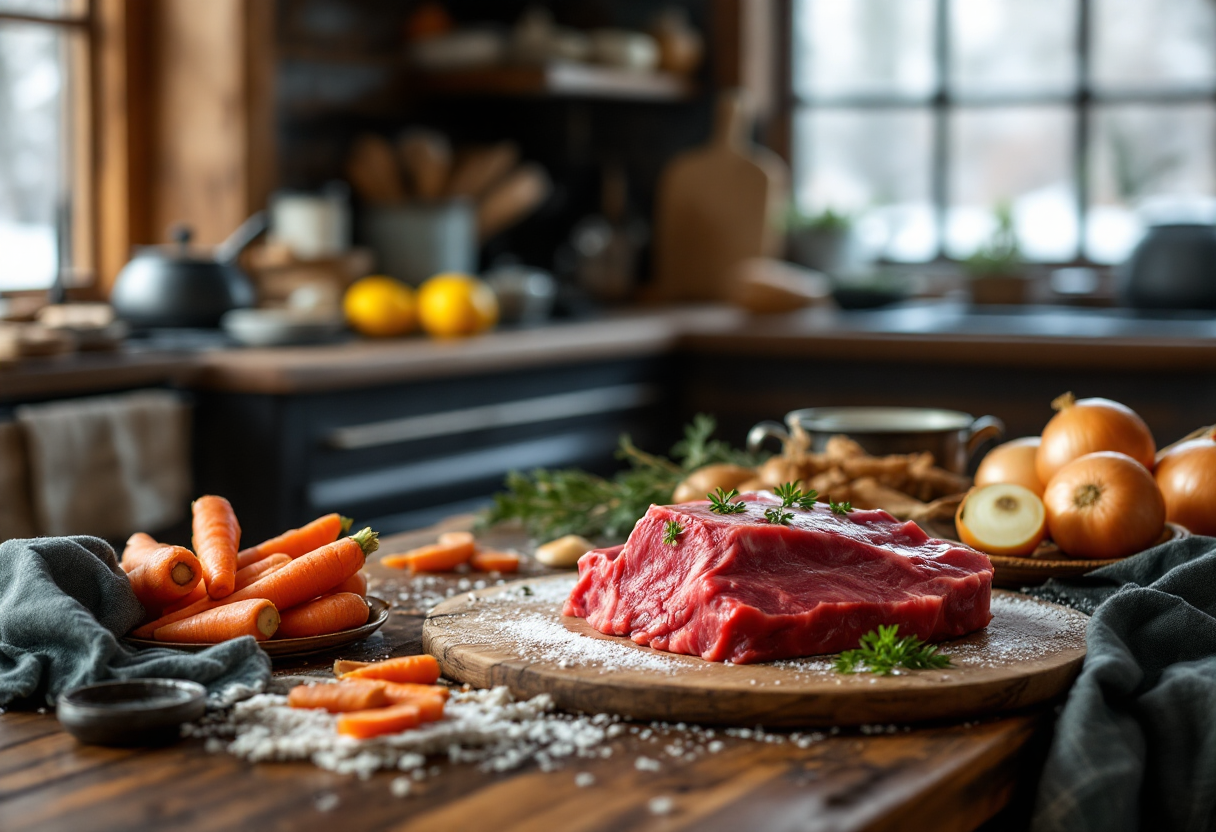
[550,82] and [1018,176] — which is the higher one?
[550,82]

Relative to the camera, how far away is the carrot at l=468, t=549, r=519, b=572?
4.92 feet

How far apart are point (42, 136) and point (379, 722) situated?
308 centimetres

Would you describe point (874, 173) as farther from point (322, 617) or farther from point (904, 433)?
point (322, 617)

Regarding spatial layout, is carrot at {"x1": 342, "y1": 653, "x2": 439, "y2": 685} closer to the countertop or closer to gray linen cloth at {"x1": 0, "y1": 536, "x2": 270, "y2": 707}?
gray linen cloth at {"x1": 0, "y1": 536, "x2": 270, "y2": 707}

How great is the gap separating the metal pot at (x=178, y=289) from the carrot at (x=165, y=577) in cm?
208

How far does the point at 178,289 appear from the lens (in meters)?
3.16

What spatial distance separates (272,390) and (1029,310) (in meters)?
2.25

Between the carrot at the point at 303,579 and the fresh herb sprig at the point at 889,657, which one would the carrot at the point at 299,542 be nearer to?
the carrot at the point at 303,579

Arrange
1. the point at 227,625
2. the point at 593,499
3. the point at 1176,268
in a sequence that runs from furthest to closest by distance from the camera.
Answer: the point at 1176,268 → the point at 593,499 → the point at 227,625

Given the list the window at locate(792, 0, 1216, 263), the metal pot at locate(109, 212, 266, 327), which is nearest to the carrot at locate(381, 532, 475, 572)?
the metal pot at locate(109, 212, 266, 327)

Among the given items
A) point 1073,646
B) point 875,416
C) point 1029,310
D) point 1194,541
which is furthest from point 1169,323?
point 1073,646

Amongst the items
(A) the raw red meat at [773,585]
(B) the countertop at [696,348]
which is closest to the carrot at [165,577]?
(A) the raw red meat at [773,585]

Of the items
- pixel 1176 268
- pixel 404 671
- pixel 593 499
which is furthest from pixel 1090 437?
pixel 1176 268

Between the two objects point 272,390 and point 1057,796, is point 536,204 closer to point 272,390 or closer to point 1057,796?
point 272,390
